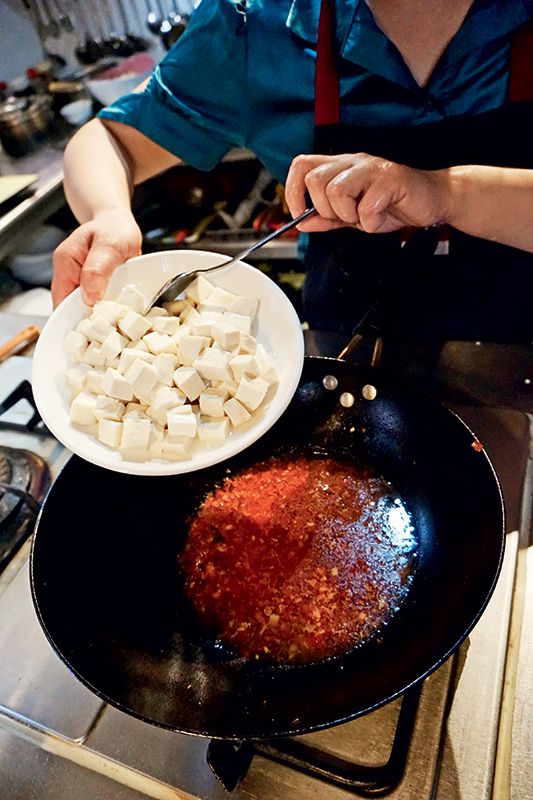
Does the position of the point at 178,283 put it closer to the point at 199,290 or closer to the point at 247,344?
the point at 199,290

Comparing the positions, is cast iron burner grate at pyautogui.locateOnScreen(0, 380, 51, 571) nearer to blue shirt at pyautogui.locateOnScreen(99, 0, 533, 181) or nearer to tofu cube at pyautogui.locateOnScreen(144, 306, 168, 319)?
tofu cube at pyautogui.locateOnScreen(144, 306, 168, 319)

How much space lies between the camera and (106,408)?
97 centimetres

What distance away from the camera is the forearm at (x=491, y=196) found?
3.37 ft

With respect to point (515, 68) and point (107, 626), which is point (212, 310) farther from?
point (515, 68)

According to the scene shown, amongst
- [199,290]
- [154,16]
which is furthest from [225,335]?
[154,16]

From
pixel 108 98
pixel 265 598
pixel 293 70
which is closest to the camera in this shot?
pixel 265 598

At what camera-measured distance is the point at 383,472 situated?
1125 mm

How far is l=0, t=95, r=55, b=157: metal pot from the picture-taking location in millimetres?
2611

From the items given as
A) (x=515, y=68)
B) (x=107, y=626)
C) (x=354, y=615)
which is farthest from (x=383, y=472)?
(x=515, y=68)

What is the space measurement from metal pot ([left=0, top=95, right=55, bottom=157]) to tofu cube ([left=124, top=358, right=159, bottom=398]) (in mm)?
2200

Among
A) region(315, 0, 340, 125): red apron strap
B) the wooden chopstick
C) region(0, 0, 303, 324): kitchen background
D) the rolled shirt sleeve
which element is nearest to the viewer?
region(315, 0, 340, 125): red apron strap

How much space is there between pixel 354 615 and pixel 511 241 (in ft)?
2.49

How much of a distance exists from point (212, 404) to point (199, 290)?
26cm

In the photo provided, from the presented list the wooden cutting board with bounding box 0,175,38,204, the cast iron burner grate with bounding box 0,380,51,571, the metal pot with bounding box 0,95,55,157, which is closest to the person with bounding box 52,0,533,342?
the cast iron burner grate with bounding box 0,380,51,571
